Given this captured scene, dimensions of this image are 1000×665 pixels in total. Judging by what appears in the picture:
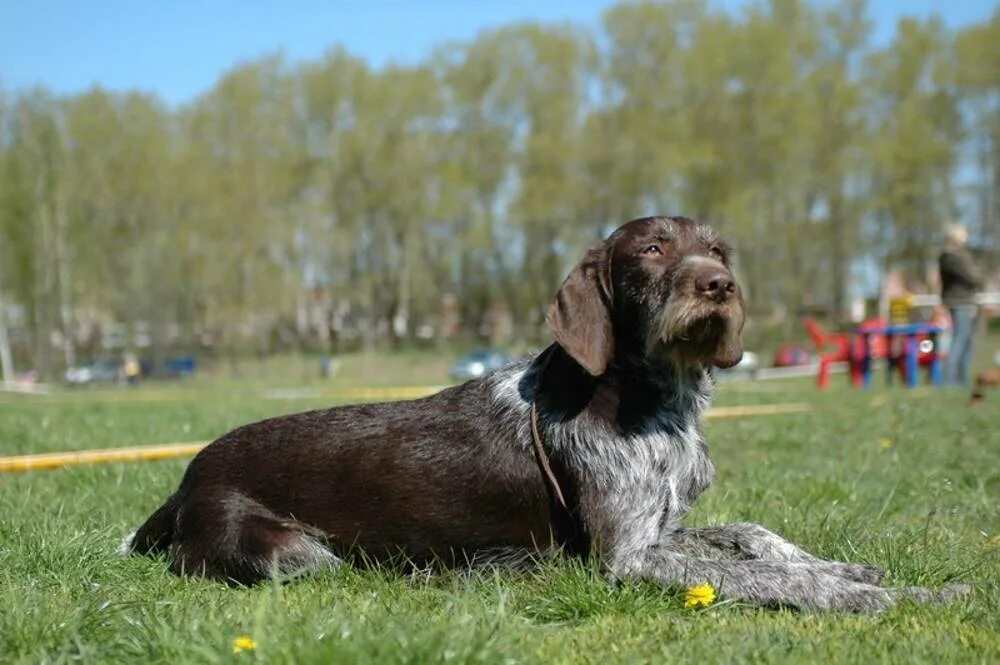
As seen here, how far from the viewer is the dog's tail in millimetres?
5133

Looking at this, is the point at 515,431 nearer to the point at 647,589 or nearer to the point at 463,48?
the point at 647,589

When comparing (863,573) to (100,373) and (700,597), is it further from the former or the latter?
(100,373)

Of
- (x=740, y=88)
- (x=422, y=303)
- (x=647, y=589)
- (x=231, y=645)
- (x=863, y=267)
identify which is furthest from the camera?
(x=422, y=303)

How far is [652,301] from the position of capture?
473 cm

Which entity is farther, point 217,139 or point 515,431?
point 217,139

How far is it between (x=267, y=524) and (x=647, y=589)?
1.63m

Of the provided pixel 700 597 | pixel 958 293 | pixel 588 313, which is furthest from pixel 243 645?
pixel 958 293

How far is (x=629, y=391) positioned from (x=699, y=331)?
42cm

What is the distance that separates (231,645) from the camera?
3.18 m

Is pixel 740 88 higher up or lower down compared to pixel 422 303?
higher up

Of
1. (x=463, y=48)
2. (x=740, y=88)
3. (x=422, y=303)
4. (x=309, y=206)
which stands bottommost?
(x=422, y=303)

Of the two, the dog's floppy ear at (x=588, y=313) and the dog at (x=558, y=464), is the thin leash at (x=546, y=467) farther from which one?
the dog's floppy ear at (x=588, y=313)

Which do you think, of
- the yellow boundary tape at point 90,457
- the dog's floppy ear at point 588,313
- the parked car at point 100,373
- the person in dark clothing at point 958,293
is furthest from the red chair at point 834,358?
the parked car at point 100,373

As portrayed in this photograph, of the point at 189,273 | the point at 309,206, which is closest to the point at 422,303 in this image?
the point at 309,206
